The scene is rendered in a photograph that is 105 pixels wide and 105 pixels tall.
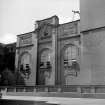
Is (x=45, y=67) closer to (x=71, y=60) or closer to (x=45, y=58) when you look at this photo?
(x=45, y=58)

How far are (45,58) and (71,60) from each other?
14.4ft

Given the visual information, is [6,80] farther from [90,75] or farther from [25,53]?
[90,75]

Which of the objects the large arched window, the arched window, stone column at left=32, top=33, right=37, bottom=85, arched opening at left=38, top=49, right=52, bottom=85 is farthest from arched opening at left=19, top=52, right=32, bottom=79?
the large arched window

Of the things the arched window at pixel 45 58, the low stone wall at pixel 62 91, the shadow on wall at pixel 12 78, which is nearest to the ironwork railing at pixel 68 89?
the low stone wall at pixel 62 91

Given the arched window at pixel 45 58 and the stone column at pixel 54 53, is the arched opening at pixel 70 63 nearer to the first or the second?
the stone column at pixel 54 53

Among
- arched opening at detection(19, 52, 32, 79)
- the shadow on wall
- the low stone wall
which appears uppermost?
arched opening at detection(19, 52, 32, 79)

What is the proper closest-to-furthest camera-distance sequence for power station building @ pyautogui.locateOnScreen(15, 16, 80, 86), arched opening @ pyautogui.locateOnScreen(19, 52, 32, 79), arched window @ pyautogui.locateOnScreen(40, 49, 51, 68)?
1. power station building @ pyautogui.locateOnScreen(15, 16, 80, 86)
2. arched window @ pyautogui.locateOnScreen(40, 49, 51, 68)
3. arched opening @ pyautogui.locateOnScreen(19, 52, 32, 79)

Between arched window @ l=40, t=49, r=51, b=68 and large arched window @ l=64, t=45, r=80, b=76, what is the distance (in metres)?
2.67

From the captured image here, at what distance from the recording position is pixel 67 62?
23625 millimetres

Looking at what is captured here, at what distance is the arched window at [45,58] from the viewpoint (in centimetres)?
2516

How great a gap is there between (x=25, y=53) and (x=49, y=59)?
17.2 ft

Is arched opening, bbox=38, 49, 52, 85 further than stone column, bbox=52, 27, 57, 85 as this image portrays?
Yes

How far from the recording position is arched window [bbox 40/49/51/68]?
25159 millimetres

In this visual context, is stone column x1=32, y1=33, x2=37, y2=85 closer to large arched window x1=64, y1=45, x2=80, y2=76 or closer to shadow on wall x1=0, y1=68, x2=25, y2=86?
shadow on wall x1=0, y1=68, x2=25, y2=86
